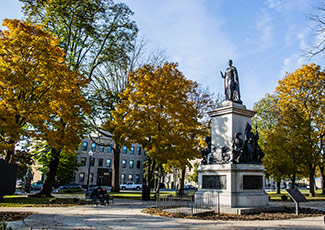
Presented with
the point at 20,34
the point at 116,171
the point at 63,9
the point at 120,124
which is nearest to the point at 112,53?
the point at 63,9

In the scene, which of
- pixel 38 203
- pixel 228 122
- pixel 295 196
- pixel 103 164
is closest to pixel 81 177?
pixel 103 164

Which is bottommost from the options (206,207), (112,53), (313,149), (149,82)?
(206,207)

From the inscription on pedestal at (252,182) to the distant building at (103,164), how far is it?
150 ft

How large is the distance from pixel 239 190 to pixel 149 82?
11737 millimetres

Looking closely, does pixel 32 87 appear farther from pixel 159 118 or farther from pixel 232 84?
pixel 232 84

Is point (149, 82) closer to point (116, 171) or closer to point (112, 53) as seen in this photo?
point (112, 53)

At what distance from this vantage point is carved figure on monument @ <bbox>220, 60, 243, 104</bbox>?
54.1ft

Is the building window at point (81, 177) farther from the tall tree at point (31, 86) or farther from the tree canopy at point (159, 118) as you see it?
the tall tree at point (31, 86)

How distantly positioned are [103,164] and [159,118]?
47794 millimetres

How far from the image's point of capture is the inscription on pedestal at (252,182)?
14.0m

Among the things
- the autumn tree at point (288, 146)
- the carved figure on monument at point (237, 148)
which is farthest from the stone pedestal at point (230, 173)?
the autumn tree at point (288, 146)

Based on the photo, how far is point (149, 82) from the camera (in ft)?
73.3

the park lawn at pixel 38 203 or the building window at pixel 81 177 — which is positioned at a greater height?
the building window at pixel 81 177

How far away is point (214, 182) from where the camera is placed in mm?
14641
